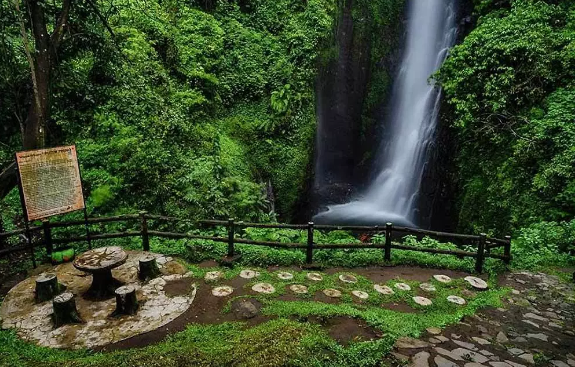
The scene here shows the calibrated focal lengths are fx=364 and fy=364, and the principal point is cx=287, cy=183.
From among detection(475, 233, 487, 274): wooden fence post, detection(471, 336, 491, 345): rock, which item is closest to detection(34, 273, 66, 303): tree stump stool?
detection(471, 336, 491, 345): rock

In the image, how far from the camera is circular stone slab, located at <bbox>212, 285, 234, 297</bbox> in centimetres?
646

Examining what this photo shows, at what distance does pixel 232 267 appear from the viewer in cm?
754

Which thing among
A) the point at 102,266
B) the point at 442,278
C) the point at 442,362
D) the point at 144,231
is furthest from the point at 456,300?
the point at 144,231

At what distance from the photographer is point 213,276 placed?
23.3ft

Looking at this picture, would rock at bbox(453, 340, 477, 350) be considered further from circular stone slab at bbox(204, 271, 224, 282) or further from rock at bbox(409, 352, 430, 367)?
circular stone slab at bbox(204, 271, 224, 282)

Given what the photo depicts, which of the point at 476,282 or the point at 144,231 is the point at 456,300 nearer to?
the point at 476,282

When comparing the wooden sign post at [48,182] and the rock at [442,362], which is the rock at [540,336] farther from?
the wooden sign post at [48,182]

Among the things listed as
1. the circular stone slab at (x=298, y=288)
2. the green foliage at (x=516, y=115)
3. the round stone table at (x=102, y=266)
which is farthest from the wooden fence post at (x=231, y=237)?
the green foliage at (x=516, y=115)

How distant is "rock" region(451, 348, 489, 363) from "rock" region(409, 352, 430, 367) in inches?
18.3

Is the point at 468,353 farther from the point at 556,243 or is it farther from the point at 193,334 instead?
the point at 556,243

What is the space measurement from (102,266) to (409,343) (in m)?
4.91

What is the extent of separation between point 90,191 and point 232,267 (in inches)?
176

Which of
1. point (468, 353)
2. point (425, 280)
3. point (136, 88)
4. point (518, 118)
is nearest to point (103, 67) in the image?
point (136, 88)

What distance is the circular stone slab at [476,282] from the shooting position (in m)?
7.32
